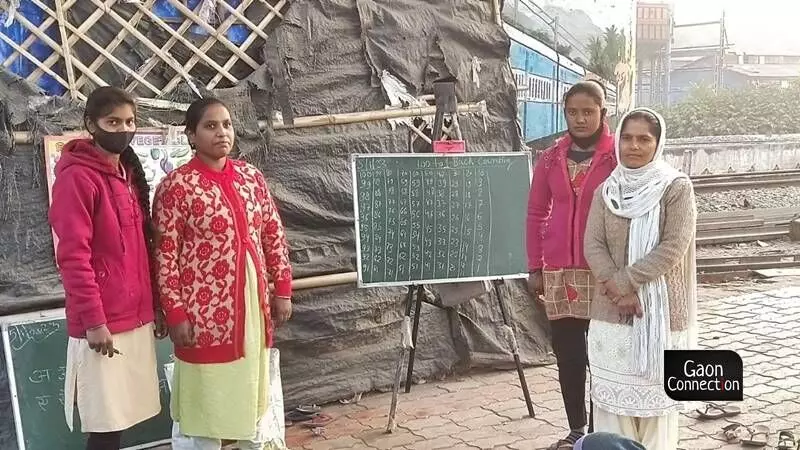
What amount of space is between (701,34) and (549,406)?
4.49 meters

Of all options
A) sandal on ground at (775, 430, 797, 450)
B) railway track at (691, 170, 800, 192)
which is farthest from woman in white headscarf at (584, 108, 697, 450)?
railway track at (691, 170, 800, 192)

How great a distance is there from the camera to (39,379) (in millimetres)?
2709

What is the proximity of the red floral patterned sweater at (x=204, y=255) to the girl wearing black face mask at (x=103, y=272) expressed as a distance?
79 mm

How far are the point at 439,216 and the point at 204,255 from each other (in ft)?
4.48

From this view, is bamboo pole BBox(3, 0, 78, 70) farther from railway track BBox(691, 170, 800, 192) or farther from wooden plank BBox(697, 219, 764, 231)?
railway track BBox(691, 170, 800, 192)

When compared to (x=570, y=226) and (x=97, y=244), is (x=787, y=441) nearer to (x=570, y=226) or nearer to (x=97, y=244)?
(x=570, y=226)

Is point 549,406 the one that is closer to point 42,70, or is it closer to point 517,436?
point 517,436

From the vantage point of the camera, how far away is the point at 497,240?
3406 millimetres

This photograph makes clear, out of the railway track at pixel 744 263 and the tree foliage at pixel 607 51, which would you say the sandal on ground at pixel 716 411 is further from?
the tree foliage at pixel 607 51

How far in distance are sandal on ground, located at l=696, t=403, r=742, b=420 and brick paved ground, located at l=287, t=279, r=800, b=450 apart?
30 millimetres

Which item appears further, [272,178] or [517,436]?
[272,178]

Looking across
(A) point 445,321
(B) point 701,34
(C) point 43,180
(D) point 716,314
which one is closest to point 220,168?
(C) point 43,180

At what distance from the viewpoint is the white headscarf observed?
220 centimetres

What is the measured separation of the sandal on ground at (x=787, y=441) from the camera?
2.69 m
